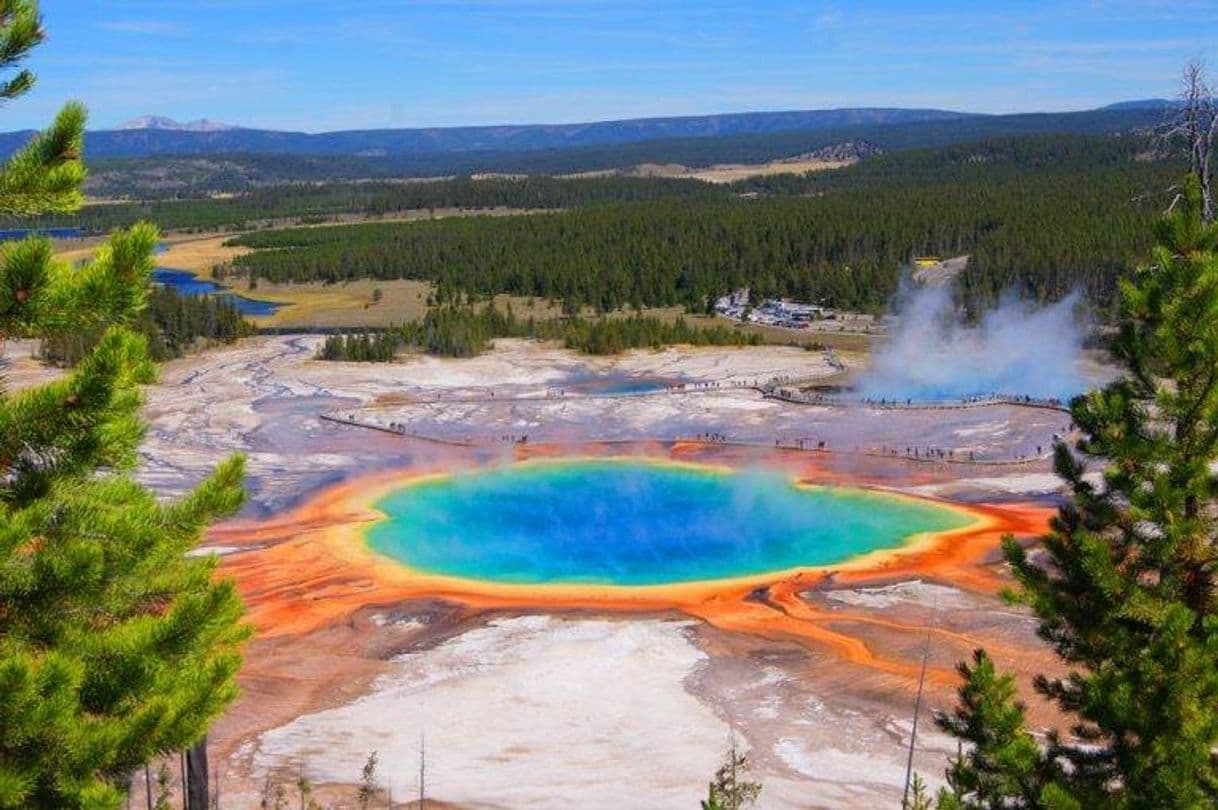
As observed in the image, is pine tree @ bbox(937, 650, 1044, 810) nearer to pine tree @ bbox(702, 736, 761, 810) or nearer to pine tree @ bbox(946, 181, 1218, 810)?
pine tree @ bbox(946, 181, 1218, 810)

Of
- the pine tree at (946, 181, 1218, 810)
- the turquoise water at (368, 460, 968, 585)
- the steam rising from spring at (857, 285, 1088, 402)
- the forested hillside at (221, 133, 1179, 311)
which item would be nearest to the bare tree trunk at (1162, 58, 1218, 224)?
the pine tree at (946, 181, 1218, 810)

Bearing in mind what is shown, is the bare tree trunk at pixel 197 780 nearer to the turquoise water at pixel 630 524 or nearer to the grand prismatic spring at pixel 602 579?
the grand prismatic spring at pixel 602 579

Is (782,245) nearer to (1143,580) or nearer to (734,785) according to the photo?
(734,785)

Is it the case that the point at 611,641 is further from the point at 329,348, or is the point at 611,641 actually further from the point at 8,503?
the point at 329,348

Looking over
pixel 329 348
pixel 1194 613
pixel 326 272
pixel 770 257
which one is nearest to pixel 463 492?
pixel 329 348

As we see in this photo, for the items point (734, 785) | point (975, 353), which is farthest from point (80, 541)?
point (975, 353)
